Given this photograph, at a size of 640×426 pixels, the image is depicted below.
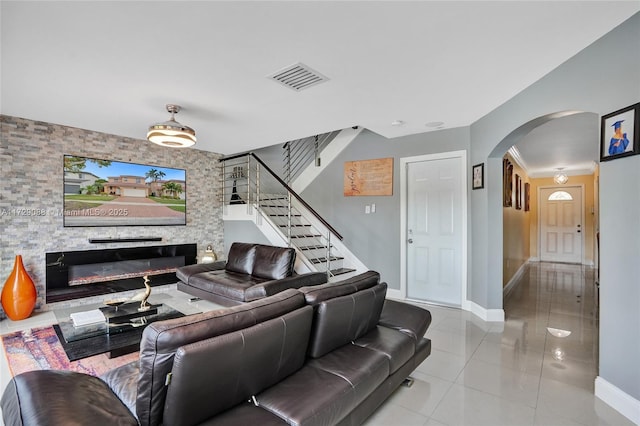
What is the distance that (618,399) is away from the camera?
2.06 m

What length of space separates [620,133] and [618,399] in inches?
69.7

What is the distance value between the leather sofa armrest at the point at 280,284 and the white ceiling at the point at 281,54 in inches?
79.5

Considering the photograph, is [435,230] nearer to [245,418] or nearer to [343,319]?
[343,319]

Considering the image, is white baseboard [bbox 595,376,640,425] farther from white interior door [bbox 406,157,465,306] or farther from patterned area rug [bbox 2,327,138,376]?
patterned area rug [bbox 2,327,138,376]

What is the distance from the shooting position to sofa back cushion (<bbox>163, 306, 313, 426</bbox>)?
45.9 inches

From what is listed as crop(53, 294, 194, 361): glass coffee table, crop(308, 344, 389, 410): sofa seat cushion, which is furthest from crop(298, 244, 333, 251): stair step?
crop(308, 344, 389, 410): sofa seat cushion

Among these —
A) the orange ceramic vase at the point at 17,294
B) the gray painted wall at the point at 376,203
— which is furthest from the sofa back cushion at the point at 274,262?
the orange ceramic vase at the point at 17,294

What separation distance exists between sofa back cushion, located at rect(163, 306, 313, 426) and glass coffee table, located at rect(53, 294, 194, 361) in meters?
1.54

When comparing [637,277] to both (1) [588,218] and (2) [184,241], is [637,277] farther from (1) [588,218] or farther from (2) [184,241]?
(1) [588,218]

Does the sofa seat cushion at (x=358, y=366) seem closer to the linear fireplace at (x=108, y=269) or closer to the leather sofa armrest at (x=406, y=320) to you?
the leather sofa armrest at (x=406, y=320)

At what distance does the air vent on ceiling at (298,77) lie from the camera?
261cm

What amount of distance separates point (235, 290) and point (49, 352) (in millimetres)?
1773

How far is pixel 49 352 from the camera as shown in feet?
9.45

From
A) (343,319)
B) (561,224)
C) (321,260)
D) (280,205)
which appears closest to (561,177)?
(561,224)
